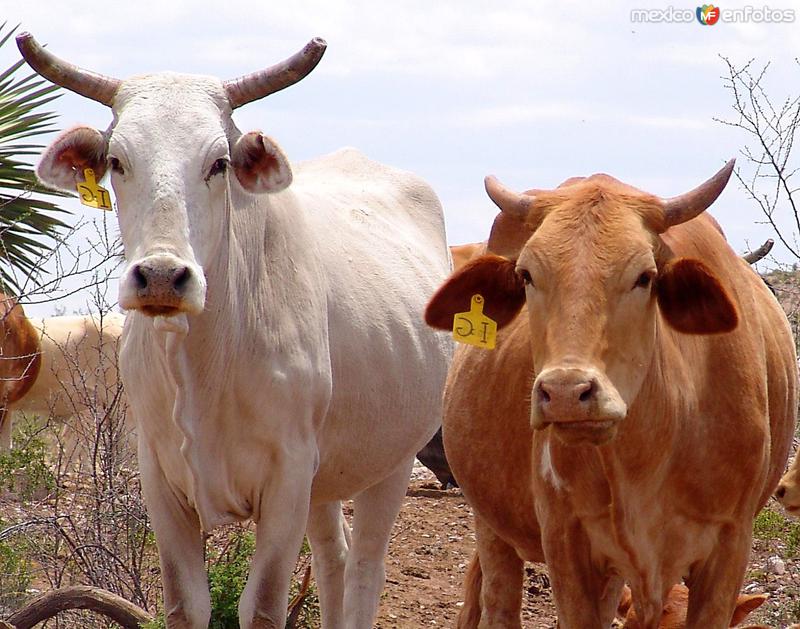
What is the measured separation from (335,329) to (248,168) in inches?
43.2

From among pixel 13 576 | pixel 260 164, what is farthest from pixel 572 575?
pixel 13 576

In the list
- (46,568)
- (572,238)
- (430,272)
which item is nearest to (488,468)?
(572,238)

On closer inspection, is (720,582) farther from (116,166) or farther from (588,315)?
(116,166)

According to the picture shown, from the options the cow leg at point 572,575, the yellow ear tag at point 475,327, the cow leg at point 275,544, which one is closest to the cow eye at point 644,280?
the yellow ear tag at point 475,327

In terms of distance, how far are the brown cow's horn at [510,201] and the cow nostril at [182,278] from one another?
116 centimetres

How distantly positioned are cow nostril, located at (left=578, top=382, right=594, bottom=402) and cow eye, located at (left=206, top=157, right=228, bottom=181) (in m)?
1.78

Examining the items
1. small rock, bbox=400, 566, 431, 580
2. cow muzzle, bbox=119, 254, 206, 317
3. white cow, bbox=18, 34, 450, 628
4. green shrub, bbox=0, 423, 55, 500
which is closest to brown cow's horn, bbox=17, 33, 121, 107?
white cow, bbox=18, 34, 450, 628

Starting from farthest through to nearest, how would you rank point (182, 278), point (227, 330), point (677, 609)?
point (677, 609), point (227, 330), point (182, 278)

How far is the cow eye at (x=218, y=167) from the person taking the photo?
564cm

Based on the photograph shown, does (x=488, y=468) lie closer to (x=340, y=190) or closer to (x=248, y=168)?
(x=248, y=168)

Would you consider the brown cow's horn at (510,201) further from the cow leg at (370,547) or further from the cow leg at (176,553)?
the cow leg at (370,547)

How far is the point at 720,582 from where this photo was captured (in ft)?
17.8

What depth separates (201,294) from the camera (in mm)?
5293

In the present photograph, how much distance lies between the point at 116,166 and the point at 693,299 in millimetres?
2148
